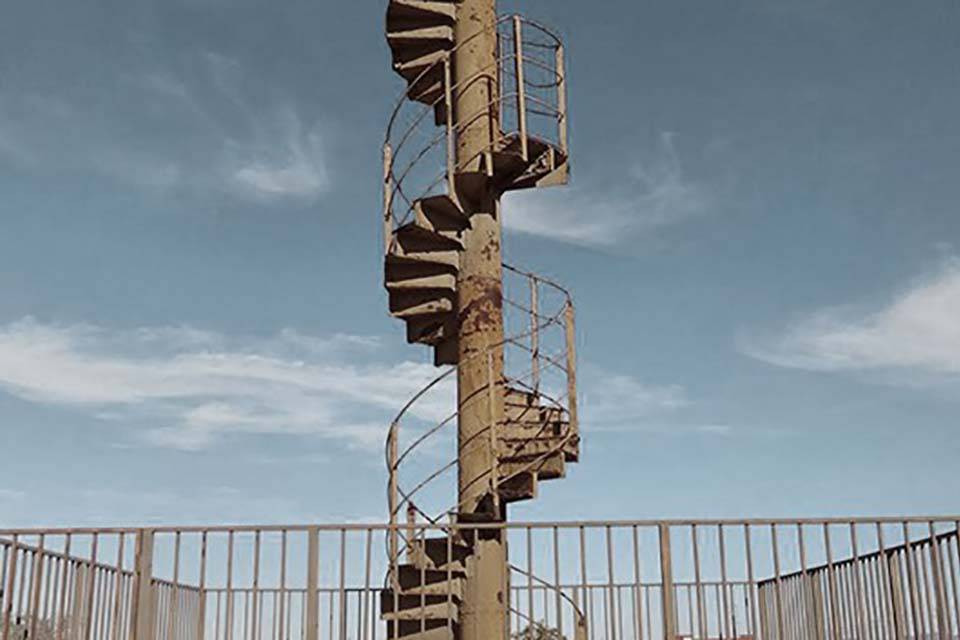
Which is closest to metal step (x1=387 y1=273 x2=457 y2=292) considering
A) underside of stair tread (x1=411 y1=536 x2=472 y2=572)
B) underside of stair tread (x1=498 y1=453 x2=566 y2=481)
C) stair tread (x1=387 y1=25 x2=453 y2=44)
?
underside of stair tread (x1=498 y1=453 x2=566 y2=481)

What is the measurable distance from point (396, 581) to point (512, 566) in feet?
7.22

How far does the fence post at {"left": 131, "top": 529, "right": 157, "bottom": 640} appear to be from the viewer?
10492 millimetres

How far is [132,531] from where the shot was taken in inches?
415

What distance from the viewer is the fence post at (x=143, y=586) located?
413 inches

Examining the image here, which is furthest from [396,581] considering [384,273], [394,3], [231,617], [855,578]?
[394,3]

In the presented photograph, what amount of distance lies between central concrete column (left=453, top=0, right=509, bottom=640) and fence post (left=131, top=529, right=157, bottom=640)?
328cm

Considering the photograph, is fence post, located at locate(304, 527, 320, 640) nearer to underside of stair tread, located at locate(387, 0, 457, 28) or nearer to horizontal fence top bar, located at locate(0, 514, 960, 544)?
horizontal fence top bar, located at locate(0, 514, 960, 544)

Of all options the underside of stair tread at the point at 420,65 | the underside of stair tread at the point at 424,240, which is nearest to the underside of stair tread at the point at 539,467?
the underside of stair tread at the point at 424,240

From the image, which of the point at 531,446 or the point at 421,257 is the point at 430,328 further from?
the point at 531,446

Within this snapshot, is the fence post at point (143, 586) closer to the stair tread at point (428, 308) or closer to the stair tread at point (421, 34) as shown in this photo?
the stair tread at point (428, 308)

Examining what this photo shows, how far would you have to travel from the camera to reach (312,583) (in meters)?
10.1

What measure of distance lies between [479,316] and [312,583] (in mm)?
4242

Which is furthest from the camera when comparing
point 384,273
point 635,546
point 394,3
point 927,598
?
point 394,3

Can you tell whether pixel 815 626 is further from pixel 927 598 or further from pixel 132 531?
pixel 132 531
